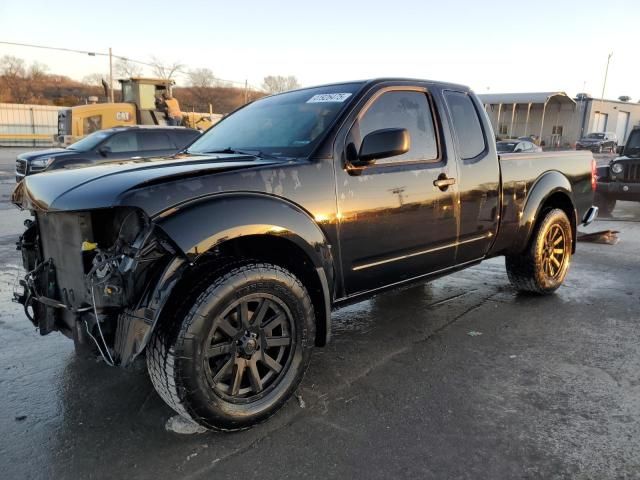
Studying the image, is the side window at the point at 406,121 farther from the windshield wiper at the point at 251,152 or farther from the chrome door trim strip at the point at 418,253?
the chrome door trim strip at the point at 418,253

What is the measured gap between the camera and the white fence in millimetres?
37375

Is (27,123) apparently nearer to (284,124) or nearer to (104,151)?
(104,151)

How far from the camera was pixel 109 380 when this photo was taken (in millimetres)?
3234

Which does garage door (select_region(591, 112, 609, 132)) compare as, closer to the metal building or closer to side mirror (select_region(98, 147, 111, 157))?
the metal building

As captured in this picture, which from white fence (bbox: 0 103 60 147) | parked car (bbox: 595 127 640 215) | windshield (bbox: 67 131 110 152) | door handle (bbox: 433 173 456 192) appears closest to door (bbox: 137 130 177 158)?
windshield (bbox: 67 131 110 152)

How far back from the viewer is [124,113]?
58.6ft

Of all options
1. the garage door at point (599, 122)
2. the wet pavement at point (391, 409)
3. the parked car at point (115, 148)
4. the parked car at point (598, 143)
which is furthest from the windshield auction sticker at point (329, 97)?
the garage door at point (599, 122)

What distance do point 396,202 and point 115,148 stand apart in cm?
984

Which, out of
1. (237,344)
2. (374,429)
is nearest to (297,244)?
(237,344)

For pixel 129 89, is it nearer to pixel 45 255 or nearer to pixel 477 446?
pixel 45 255

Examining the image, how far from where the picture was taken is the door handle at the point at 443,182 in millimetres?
3619

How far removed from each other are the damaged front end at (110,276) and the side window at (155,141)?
9558 mm

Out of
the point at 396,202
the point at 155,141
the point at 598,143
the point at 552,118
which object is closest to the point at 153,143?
the point at 155,141

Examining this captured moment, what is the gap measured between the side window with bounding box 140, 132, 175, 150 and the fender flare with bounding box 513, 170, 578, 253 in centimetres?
927
